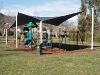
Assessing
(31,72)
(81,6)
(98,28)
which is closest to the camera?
(31,72)

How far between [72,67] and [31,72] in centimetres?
235

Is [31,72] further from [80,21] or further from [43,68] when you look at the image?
[80,21]

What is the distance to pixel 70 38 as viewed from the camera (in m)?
52.6

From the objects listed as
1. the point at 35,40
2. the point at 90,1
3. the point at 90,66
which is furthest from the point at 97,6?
the point at 90,66

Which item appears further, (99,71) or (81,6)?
(81,6)

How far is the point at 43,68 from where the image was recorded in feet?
45.2

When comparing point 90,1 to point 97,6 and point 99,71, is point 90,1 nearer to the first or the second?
point 97,6

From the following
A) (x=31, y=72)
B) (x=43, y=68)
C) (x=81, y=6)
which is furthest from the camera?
(x=81, y=6)

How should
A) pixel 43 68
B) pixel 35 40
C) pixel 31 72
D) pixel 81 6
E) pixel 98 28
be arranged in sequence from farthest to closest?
pixel 81 6 < pixel 98 28 < pixel 35 40 < pixel 43 68 < pixel 31 72

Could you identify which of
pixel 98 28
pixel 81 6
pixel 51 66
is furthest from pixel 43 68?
pixel 81 6

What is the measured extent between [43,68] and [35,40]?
17.1 meters

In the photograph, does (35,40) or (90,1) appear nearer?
(35,40)

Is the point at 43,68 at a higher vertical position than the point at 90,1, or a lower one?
lower

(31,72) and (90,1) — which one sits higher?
(90,1)
